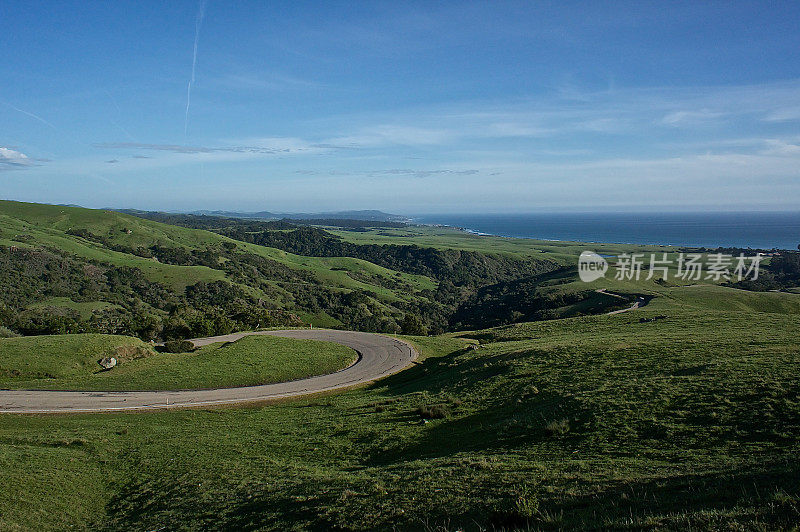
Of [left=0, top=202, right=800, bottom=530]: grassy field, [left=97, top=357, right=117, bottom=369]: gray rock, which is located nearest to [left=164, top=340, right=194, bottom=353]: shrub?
[left=97, top=357, right=117, bottom=369]: gray rock

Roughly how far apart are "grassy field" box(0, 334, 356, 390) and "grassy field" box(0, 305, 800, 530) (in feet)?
24.6

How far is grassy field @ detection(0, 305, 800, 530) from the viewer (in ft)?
28.8

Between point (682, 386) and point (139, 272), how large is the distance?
139m

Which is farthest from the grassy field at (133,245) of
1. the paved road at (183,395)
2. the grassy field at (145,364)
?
the paved road at (183,395)

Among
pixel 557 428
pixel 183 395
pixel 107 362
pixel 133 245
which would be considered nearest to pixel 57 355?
pixel 107 362

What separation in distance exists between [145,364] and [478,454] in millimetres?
34026

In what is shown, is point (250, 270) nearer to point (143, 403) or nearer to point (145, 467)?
point (143, 403)

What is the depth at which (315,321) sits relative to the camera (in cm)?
12344

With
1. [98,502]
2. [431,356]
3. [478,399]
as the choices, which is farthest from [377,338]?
[98,502]

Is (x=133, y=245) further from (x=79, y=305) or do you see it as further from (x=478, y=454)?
(x=478, y=454)

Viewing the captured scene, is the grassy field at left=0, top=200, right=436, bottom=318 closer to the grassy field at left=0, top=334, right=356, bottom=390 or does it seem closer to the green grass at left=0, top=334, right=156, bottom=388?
the grassy field at left=0, top=334, right=356, bottom=390

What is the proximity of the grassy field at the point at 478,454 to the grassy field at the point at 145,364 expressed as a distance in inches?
295

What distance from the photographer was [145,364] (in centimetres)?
3731

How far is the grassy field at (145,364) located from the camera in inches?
1314
